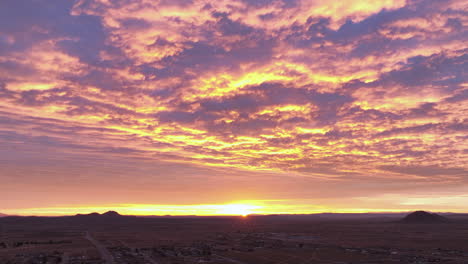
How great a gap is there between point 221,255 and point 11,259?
3376 cm

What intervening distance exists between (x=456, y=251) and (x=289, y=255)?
110 feet

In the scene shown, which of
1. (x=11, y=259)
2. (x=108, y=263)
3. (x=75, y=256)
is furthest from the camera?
(x=75, y=256)

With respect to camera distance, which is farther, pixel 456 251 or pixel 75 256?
pixel 456 251

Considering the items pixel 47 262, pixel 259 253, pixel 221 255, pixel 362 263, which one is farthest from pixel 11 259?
A: pixel 362 263

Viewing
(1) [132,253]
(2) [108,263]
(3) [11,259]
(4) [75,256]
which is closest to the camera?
(2) [108,263]

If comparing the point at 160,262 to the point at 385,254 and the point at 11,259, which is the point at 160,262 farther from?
the point at 385,254

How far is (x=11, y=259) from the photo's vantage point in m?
59.3

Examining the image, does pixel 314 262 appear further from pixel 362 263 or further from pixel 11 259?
pixel 11 259

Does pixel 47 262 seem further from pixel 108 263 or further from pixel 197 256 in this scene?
pixel 197 256

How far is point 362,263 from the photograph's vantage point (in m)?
55.8

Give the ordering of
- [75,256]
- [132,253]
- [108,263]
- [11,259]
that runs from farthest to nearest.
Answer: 1. [132,253]
2. [75,256]
3. [11,259]
4. [108,263]

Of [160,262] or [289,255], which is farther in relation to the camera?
[289,255]

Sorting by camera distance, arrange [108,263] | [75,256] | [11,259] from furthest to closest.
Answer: [75,256] < [11,259] < [108,263]

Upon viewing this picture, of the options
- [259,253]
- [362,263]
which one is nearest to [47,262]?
[259,253]
